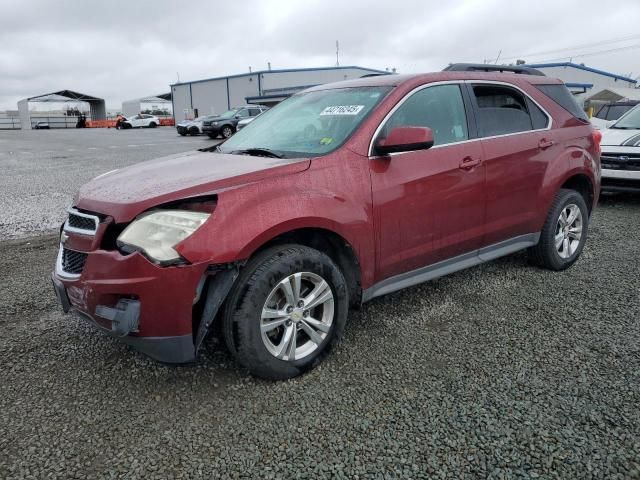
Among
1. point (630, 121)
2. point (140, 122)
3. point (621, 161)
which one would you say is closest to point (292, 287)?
point (621, 161)

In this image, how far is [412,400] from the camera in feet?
8.21

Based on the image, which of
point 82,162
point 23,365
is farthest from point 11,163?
point 23,365

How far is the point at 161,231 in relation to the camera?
2336 millimetres

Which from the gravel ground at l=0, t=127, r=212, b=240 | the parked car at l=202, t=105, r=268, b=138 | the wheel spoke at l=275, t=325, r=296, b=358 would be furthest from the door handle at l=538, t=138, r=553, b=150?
the parked car at l=202, t=105, r=268, b=138

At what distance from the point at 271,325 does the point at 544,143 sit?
9.17ft

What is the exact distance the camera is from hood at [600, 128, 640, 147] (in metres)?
7.04

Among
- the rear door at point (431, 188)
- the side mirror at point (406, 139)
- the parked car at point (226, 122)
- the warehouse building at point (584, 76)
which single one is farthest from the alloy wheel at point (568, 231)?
the warehouse building at point (584, 76)

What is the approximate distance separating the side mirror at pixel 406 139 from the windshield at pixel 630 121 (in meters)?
6.71

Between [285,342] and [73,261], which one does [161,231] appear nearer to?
[73,261]

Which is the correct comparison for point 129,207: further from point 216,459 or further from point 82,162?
point 82,162

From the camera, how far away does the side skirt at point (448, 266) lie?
313 centimetres

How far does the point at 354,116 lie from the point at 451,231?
105cm

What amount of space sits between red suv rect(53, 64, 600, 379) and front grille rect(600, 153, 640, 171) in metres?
3.62

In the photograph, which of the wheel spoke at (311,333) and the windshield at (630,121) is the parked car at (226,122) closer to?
the windshield at (630,121)
